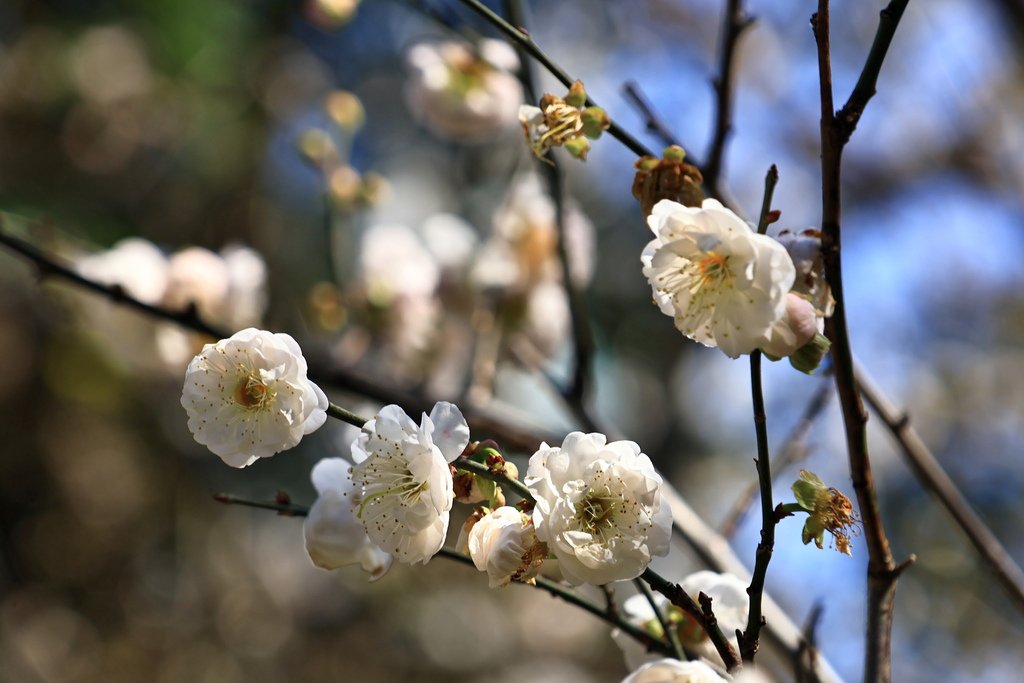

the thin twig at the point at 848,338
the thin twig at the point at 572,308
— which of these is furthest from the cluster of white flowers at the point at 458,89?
the thin twig at the point at 848,338

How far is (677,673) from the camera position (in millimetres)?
418

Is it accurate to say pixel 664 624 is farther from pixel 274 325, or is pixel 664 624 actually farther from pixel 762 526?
pixel 274 325

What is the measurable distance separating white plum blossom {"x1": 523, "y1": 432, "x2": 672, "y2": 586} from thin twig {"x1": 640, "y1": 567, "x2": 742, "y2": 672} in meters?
0.01

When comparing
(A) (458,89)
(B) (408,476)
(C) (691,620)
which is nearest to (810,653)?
(C) (691,620)

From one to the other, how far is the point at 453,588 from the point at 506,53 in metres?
2.23

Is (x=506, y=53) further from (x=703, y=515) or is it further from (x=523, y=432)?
(x=703, y=515)

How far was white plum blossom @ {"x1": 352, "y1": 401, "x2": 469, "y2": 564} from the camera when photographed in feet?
1.50

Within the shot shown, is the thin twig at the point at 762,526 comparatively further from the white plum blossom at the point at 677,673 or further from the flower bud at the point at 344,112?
the flower bud at the point at 344,112

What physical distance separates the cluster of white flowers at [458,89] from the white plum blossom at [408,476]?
2.85 feet

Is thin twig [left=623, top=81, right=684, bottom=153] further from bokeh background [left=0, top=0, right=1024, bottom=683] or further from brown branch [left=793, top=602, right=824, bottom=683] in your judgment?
bokeh background [left=0, top=0, right=1024, bottom=683]

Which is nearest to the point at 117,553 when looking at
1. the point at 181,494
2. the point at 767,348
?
the point at 181,494

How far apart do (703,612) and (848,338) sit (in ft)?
0.56

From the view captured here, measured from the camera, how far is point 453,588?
2973 millimetres

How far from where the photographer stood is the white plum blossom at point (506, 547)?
1.46ft
